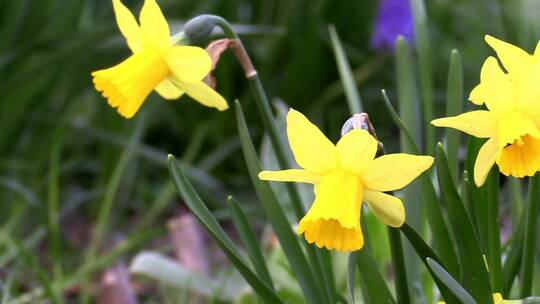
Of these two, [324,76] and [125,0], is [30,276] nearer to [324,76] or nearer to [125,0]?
[125,0]

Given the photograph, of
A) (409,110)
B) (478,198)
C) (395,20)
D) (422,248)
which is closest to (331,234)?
(422,248)

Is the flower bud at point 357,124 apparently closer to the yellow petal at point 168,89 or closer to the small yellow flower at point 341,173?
the small yellow flower at point 341,173

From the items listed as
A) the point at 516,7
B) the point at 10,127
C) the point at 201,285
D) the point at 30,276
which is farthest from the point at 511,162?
the point at 10,127

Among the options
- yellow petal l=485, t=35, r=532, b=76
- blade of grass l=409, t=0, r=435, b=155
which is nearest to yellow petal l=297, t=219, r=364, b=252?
yellow petal l=485, t=35, r=532, b=76

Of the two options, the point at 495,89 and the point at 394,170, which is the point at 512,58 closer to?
the point at 495,89

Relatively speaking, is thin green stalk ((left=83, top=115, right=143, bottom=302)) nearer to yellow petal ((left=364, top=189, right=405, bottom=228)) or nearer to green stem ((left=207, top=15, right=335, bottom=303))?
green stem ((left=207, top=15, right=335, bottom=303))
